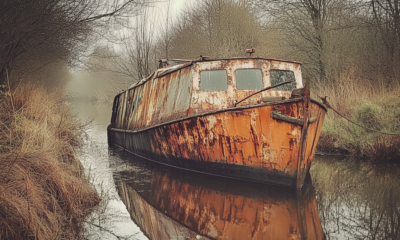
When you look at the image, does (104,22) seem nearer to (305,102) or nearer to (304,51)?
(305,102)

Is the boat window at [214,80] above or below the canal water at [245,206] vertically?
above

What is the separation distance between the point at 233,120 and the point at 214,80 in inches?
53.0

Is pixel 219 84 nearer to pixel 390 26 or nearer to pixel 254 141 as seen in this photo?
pixel 254 141

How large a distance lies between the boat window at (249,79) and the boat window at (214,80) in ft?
0.85

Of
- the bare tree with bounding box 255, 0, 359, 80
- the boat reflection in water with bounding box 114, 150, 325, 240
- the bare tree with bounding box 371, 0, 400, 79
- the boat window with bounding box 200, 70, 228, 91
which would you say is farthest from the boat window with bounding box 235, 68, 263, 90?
the bare tree with bounding box 255, 0, 359, 80

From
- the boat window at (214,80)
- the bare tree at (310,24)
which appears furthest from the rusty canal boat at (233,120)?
the bare tree at (310,24)

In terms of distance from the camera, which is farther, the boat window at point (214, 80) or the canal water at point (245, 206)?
the boat window at point (214, 80)

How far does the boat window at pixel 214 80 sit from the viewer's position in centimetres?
682

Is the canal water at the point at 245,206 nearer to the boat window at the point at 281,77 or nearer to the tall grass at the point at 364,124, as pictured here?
the tall grass at the point at 364,124

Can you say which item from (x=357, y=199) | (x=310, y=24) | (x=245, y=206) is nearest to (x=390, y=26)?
(x=310, y=24)

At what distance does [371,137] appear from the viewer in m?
8.05

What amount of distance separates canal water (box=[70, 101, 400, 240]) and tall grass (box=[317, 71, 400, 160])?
522 mm

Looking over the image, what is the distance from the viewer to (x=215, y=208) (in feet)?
17.1

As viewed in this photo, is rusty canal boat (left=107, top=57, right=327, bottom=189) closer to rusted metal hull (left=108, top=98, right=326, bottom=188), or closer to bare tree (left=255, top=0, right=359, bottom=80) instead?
rusted metal hull (left=108, top=98, right=326, bottom=188)
